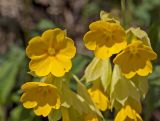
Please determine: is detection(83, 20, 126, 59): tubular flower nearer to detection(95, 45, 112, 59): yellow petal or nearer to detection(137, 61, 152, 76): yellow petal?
detection(95, 45, 112, 59): yellow petal

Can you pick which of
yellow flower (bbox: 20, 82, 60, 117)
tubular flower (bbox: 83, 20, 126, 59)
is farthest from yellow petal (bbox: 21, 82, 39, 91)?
tubular flower (bbox: 83, 20, 126, 59)

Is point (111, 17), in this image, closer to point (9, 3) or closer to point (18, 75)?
point (18, 75)

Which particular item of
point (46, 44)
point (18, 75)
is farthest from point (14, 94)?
point (46, 44)

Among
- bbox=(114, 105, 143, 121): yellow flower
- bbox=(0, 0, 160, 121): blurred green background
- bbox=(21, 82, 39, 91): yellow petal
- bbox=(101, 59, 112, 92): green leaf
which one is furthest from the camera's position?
bbox=(0, 0, 160, 121): blurred green background

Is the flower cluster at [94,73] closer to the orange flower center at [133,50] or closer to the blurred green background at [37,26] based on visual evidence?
the orange flower center at [133,50]

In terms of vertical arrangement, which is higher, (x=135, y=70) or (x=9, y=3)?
(x=135, y=70)

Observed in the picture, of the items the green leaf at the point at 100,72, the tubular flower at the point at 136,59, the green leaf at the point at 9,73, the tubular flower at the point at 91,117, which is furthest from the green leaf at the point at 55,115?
the green leaf at the point at 9,73
